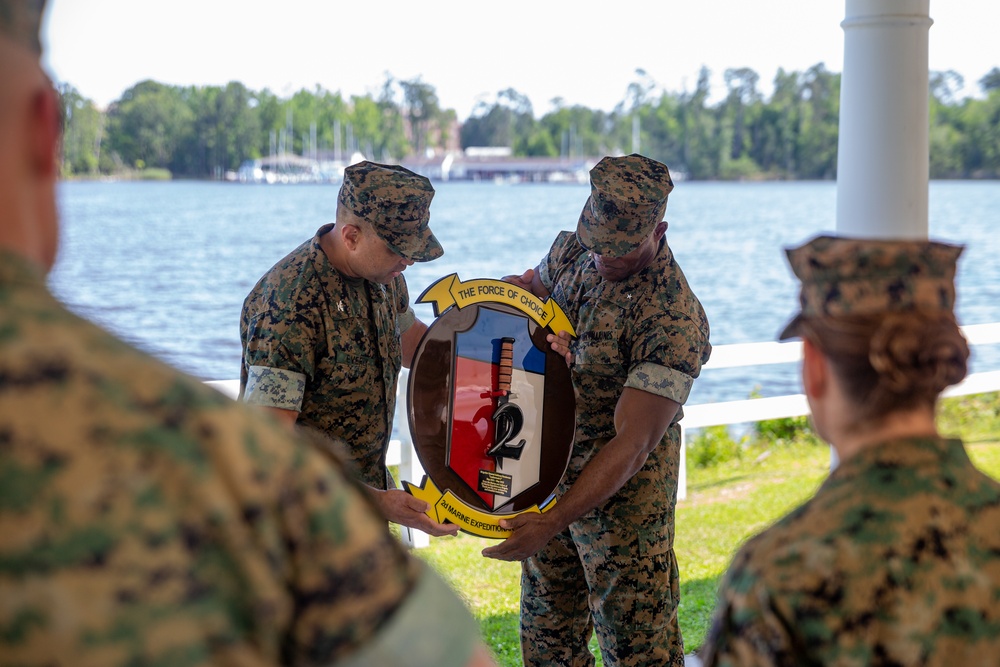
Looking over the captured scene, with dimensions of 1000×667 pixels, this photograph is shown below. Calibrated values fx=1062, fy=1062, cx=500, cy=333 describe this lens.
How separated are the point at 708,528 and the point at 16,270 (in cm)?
617

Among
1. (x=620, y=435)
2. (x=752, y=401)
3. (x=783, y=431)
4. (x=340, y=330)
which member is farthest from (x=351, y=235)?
(x=783, y=431)

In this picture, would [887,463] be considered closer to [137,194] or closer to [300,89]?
[300,89]

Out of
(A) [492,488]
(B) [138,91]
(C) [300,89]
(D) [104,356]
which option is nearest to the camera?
(D) [104,356]

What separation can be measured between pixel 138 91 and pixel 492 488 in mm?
43681

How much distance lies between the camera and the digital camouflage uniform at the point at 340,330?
3055 millimetres

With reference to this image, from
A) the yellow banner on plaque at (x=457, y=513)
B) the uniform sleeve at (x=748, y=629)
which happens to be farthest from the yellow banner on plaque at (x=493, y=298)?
the uniform sleeve at (x=748, y=629)

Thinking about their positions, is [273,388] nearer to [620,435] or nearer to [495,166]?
[620,435]

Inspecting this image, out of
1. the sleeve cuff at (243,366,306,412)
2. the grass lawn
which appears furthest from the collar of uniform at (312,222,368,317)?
the grass lawn

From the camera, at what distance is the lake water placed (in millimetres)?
27266

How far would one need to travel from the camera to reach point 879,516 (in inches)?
62.2

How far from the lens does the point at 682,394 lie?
3.26m

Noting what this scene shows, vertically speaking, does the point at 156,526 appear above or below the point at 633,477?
above

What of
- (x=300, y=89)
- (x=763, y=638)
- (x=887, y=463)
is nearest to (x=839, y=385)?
(x=887, y=463)

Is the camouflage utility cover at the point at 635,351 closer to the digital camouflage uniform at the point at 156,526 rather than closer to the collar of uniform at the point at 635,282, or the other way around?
the collar of uniform at the point at 635,282
